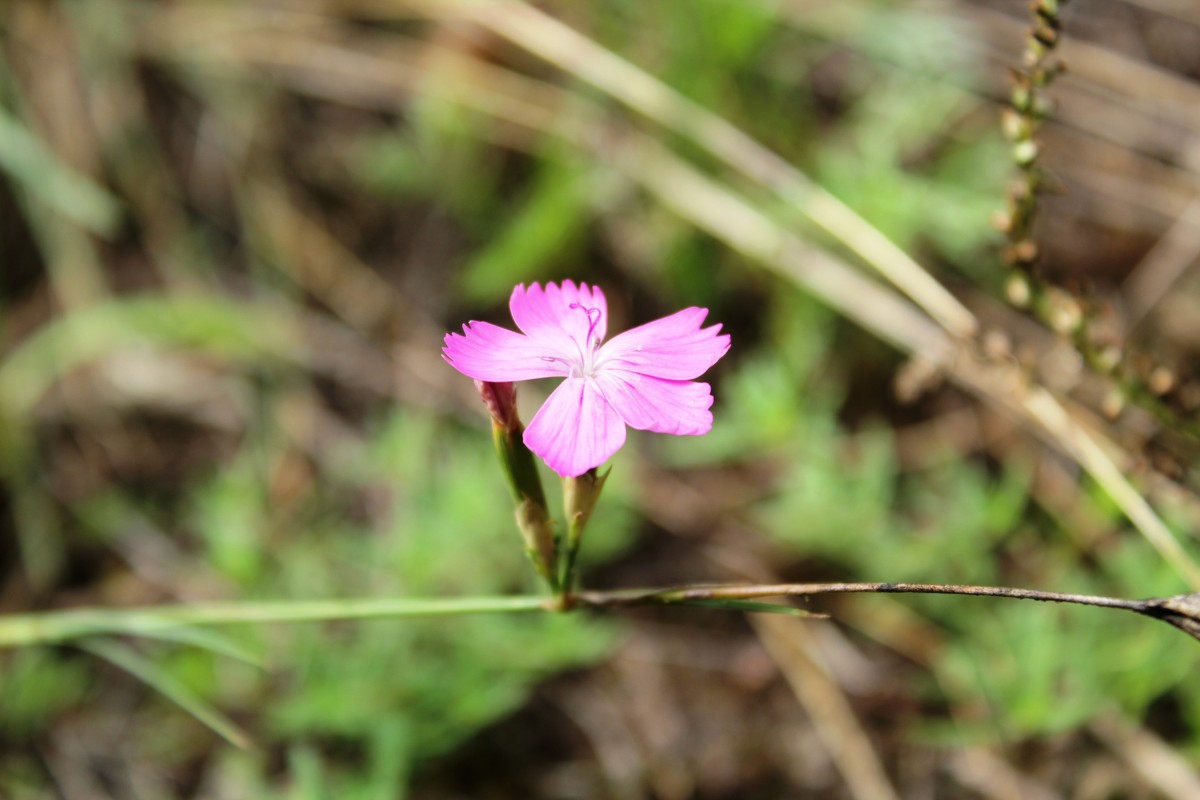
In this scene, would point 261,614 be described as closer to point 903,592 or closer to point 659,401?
point 659,401

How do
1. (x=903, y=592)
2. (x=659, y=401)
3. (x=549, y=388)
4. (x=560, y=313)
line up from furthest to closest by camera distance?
(x=549, y=388) < (x=560, y=313) < (x=659, y=401) < (x=903, y=592)

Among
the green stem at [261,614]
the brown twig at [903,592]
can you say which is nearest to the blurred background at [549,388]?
the green stem at [261,614]

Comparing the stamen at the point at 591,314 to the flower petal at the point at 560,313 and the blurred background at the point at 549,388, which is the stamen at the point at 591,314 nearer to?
the flower petal at the point at 560,313

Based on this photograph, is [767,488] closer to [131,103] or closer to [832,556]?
[832,556]

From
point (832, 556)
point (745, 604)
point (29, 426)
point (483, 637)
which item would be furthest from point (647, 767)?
point (29, 426)

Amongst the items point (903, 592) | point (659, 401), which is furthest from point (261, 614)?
point (903, 592)

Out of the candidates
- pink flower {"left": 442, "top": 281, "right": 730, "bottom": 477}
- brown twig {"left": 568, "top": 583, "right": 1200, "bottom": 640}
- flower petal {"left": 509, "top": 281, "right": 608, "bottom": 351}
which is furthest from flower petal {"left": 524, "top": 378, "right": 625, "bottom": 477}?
brown twig {"left": 568, "top": 583, "right": 1200, "bottom": 640}
